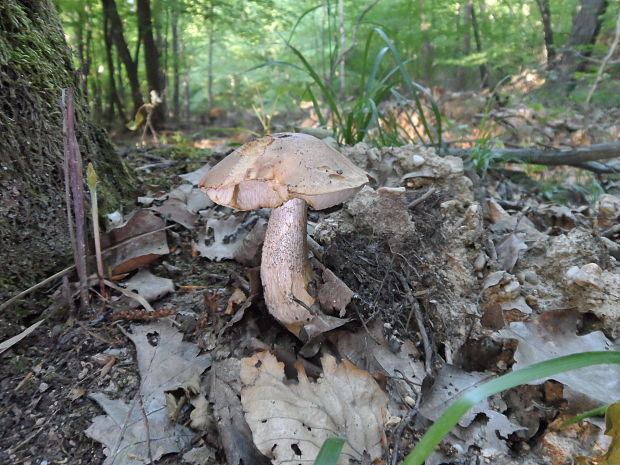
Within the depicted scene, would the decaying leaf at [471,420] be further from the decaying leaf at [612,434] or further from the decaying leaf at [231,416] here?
the decaying leaf at [231,416]

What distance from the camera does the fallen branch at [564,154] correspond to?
3.39 m

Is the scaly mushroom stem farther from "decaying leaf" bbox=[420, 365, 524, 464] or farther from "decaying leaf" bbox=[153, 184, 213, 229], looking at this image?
"decaying leaf" bbox=[153, 184, 213, 229]

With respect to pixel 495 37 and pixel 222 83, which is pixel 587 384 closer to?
pixel 495 37

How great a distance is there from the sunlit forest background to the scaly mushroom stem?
161 cm

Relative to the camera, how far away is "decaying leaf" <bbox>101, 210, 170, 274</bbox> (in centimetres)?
177

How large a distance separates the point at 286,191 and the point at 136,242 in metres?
0.98

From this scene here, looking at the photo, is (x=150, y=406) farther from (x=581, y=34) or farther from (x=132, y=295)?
(x=581, y=34)

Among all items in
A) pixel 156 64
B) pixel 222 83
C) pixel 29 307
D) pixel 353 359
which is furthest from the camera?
pixel 222 83

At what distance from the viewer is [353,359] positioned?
4.50 feet

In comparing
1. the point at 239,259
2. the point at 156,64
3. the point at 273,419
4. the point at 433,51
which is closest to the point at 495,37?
the point at 433,51

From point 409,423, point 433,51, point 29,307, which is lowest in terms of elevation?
point 409,423

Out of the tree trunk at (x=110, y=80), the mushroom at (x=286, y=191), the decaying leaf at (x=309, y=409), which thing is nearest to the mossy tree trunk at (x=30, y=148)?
the mushroom at (x=286, y=191)

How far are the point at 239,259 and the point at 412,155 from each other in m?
1.16

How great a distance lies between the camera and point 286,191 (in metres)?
1.29
